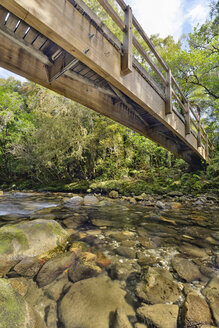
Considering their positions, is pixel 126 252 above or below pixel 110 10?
below

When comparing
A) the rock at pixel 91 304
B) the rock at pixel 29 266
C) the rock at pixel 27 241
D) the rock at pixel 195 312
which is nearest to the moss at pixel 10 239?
the rock at pixel 27 241

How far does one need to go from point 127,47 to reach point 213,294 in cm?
422

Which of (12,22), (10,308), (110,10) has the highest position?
(110,10)

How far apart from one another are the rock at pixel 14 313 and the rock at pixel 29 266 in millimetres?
736

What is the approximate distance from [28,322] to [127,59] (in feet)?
13.1

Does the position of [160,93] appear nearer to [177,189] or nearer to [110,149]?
[177,189]

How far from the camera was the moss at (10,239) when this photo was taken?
2.51 m

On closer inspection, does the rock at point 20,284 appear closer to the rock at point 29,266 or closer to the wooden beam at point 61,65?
the rock at point 29,266

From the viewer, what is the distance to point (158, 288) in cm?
188

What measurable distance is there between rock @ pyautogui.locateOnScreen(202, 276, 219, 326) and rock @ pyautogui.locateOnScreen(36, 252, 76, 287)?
184cm

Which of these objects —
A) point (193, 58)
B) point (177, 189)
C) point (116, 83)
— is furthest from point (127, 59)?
point (193, 58)

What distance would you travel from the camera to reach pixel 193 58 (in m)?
11.6

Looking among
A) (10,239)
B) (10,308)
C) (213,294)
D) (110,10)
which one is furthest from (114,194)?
(10,308)

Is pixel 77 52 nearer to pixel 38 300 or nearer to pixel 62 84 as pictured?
pixel 62 84
